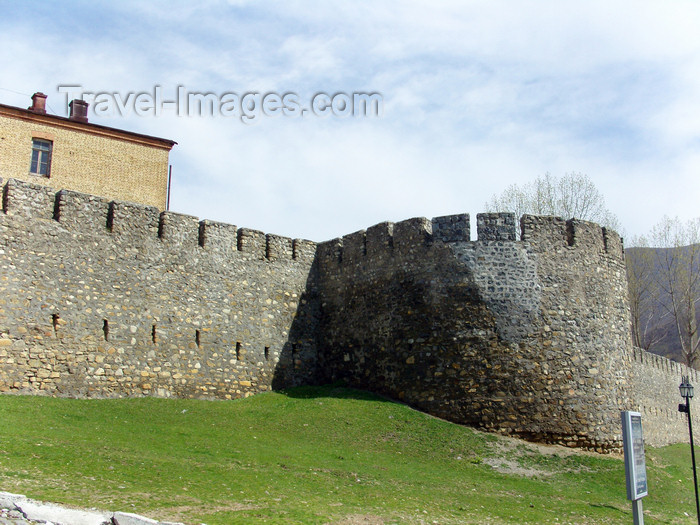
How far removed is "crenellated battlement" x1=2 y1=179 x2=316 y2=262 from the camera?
16.0m

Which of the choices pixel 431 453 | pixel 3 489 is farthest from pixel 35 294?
pixel 431 453

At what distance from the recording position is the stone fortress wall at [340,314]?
51.8 ft

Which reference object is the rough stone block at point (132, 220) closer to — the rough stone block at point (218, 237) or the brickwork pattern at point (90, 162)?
the rough stone block at point (218, 237)

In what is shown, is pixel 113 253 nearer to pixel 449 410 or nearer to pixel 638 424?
pixel 449 410

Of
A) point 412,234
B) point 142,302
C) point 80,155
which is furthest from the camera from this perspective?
point 80,155

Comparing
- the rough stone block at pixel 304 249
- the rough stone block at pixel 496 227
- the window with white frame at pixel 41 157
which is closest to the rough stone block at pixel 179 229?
the rough stone block at pixel 304 249

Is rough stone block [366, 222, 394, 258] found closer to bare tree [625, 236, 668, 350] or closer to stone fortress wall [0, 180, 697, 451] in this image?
stone fortress wall [0, 180, 697, 451]

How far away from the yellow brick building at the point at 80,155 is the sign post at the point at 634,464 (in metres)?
21.0

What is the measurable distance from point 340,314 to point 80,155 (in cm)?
1268

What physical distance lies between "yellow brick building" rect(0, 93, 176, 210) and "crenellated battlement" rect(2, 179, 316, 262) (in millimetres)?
8840

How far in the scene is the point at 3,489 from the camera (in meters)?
8.27

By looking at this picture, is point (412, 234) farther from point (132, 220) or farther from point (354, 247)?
point (132, 220)

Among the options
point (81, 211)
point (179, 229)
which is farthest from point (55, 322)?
point (179, 229)

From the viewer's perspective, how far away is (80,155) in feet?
84.8
